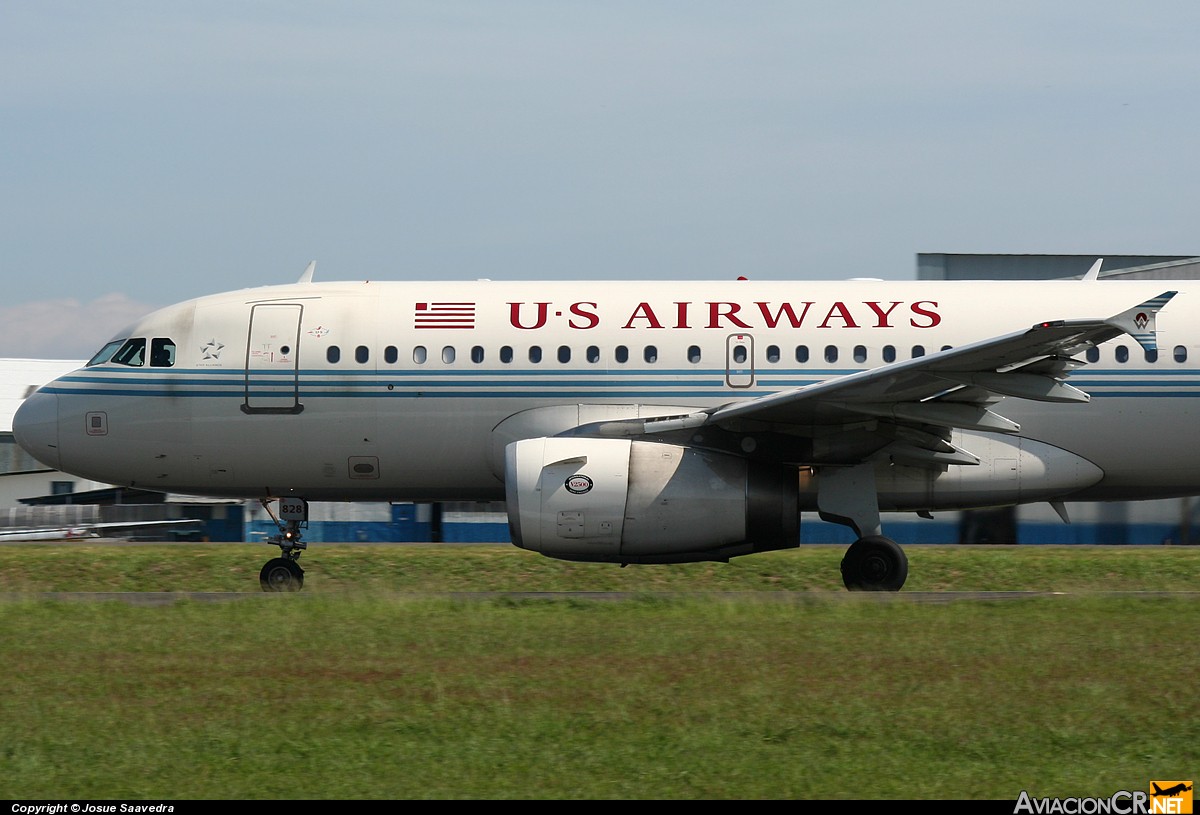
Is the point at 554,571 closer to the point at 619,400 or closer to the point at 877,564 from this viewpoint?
the point at 619,400

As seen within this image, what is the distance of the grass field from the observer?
23.4 feet

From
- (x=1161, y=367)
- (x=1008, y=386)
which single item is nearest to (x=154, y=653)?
(x=1008, y=386)

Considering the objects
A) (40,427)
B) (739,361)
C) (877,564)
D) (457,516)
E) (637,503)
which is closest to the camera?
(637,503)

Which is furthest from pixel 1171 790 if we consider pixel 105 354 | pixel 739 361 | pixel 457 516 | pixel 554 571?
pixel 457 516

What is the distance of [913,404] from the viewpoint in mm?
14719

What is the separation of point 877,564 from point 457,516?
771 inches

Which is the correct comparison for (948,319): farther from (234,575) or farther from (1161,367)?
(234,575)

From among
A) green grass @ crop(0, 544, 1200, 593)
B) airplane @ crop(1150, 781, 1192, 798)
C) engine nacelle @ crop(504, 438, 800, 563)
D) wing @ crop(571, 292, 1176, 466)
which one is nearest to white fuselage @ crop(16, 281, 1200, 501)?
wing @ crop(571, 292, 1176, 466)

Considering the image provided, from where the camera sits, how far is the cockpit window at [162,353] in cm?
1671

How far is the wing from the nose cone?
6.37 m

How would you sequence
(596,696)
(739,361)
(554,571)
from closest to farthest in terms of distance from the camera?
(596,696)
(739,361)
(554,571)

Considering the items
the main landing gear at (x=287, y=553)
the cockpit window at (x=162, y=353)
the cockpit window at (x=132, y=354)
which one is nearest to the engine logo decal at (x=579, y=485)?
the main landing gear at (x=287, y=553)

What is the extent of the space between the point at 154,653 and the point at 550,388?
6.36m

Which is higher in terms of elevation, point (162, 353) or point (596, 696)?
point (162, 353)
